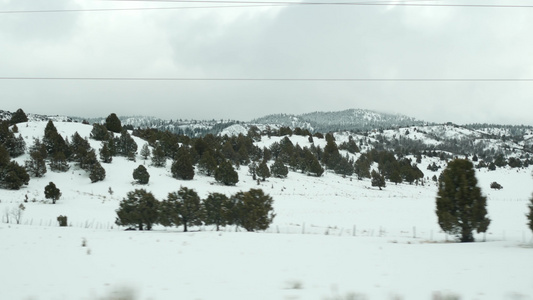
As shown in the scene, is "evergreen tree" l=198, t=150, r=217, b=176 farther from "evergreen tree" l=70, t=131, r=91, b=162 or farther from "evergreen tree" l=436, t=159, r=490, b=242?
"evergreen tree" l=436, t=159, r=490, b=242

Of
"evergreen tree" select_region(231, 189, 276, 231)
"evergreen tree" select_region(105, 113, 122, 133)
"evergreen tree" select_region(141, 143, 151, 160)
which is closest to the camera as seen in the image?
"evergreen tree" select_region(231, 189, 276, 231)

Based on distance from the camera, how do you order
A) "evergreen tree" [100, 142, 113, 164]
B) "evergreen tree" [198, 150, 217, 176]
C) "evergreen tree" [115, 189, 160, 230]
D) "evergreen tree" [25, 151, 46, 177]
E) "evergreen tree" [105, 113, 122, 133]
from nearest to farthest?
1. "evergreen tree" [115, 189, 160, 230]
2. "evergreen tree" [25, 151, 46, 177]
3. "evergreen tree" [100, 142, 113, 164]
4. "evergreen tree" [198, 150, 217, 176]
5. "evergreen tree" [105, 113, 122, 133]

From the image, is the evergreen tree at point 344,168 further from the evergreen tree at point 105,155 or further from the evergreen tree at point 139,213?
the evergreen tree at point 139,213

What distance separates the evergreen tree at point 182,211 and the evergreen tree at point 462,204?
1443cm

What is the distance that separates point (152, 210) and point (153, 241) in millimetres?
7092

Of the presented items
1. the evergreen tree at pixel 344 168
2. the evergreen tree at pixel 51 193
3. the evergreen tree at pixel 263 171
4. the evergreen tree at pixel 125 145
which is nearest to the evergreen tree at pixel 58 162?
the evergreen tree at pixel 125 145

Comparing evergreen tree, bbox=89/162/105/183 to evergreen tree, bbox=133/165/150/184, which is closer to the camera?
evergreen tree, bbox=89/162/105/183

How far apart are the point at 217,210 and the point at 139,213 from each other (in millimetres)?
5140

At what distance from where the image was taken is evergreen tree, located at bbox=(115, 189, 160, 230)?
64.5ft

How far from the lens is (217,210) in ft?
69.6

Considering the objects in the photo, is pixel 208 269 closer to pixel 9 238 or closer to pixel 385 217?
pixel 9 238

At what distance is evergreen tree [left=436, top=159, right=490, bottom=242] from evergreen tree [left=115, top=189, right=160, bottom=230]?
1701 centimetres

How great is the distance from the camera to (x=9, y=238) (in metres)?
A: 12.8

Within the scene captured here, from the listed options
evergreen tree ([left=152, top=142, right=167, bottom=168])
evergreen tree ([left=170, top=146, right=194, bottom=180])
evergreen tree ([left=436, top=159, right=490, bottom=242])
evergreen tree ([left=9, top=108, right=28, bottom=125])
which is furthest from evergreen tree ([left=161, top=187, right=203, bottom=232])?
evergreen tree ([left=9, top=108, right=28, bottom=125])
